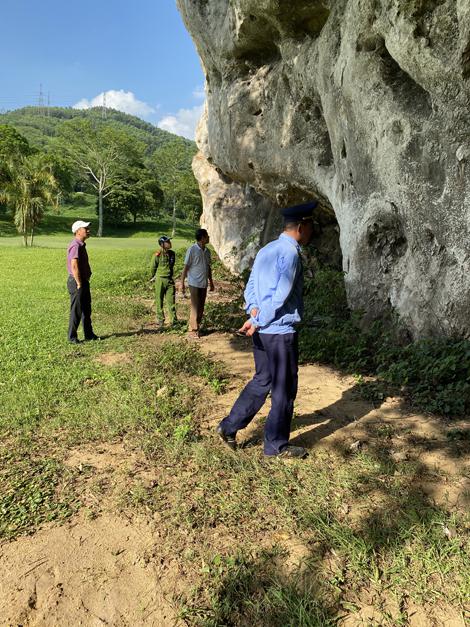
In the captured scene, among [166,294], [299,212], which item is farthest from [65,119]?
[299,212]

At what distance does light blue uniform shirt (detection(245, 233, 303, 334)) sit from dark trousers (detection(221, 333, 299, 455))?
112mm

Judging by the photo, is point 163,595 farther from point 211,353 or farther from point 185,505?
point 211,353

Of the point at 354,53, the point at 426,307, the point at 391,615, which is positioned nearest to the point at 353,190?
the point at 354,53

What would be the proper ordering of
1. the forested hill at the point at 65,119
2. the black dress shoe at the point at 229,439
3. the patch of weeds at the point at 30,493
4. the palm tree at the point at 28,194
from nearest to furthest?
the patch of weeds at the point at 30,493 < the black dress shoe at the point at 229,439 < the palm tree at the point at 28,194 < the forested hill at the point at 65,119

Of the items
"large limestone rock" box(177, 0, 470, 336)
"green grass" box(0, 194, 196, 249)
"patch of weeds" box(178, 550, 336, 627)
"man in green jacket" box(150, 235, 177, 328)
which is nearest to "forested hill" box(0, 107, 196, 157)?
"green grass" box(0, 194, 196, 249)

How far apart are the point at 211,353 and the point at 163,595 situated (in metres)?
4.82

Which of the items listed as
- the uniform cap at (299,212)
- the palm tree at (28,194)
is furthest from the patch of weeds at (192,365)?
→ the palm tree at (28,194)

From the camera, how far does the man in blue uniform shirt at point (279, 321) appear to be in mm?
3699

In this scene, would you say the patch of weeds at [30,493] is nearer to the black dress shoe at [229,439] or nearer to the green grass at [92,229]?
the black dress shoe at [229,439]

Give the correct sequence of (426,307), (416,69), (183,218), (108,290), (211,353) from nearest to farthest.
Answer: (416,69)
(426,307)
(211,353)
(108,290)
(183,218)

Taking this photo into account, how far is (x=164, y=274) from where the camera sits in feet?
29.3

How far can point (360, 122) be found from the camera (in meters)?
7.03

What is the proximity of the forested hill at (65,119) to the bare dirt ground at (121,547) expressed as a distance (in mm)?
99352

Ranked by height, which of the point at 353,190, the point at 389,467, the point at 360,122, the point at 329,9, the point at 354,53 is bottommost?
the point at 389,467
